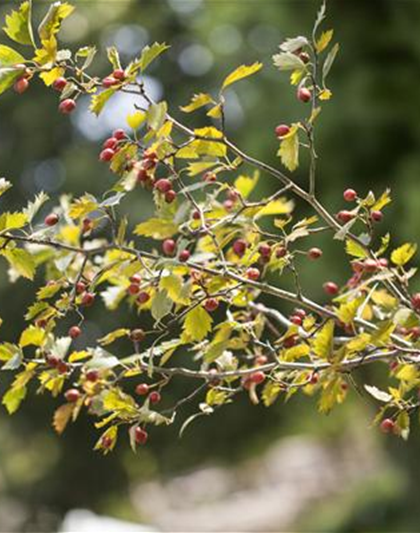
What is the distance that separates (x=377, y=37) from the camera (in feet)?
23.3

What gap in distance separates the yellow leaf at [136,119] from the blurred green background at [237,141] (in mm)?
4542

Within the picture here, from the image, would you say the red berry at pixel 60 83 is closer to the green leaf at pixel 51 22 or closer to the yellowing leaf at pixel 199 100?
the green leaf at pixel 51 22

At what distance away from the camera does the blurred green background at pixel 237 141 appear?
696cm

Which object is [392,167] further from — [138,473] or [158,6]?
[138,473]

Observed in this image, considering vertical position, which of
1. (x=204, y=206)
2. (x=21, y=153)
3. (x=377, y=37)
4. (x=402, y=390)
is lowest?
(x=21, y=153)

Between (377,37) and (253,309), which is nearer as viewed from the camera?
(253,309)

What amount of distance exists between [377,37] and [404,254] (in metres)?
5.49

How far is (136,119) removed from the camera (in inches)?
69.9

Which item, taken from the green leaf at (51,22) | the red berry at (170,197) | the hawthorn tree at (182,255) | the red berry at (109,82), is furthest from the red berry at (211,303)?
the green leaf at (51,22)

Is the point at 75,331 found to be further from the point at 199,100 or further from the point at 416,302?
the point at 416,302

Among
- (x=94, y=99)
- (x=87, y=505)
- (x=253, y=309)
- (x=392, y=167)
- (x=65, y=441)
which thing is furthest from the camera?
(x=87, y=505)


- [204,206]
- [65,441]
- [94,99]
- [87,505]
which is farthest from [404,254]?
[87,505]

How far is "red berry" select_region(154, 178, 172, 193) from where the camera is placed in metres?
1.73

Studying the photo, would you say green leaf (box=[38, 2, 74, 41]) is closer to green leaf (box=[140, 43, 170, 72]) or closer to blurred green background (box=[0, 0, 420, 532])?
green leaf (box=[140, 43, 170, 72])
